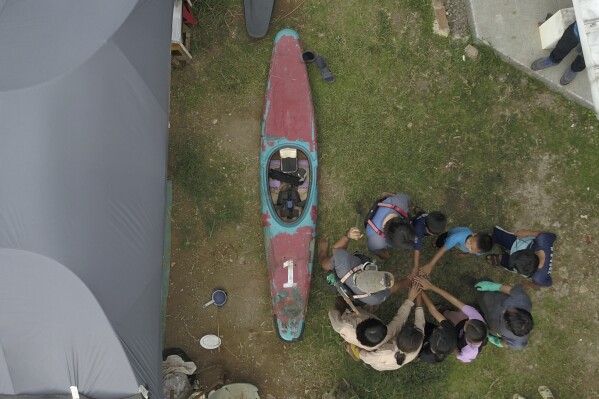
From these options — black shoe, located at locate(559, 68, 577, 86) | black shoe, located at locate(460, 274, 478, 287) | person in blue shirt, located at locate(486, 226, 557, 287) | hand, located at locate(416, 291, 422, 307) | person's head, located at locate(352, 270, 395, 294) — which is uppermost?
black shoe, located at locate(559, 68, 577, 86)

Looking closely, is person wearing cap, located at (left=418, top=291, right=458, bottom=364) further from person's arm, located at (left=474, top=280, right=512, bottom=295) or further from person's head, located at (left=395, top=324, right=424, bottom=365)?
person's arm, located at (left=474, top=280, right=512, bottom=295)

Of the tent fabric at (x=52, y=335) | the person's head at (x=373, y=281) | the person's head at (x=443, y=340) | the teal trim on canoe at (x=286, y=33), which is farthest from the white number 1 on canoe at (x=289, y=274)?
the teal trim on canoe at (x=286, y=33)

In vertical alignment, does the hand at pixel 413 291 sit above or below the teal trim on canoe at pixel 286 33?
below

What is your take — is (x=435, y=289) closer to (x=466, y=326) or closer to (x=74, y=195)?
(x=466, y=326)

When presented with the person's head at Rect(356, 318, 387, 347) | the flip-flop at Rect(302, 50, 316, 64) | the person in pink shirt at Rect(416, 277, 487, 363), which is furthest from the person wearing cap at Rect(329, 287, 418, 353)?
the flip-flop at Rect(302, 50, 316, 64)

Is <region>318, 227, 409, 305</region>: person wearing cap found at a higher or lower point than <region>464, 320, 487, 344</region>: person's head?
higher

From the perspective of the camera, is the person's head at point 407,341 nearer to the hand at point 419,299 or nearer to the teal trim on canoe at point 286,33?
the hand at point 419,299

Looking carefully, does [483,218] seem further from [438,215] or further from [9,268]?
[9,268]
